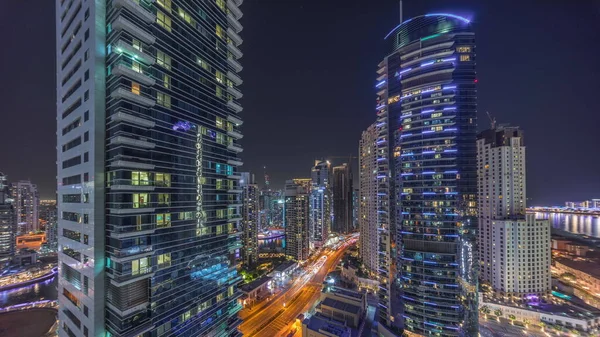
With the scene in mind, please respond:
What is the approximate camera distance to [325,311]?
183 feet

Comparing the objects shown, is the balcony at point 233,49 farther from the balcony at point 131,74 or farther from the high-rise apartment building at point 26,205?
the high-rise apartment building at point 26,205

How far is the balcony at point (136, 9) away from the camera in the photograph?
2164cm

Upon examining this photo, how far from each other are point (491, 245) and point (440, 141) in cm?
5016

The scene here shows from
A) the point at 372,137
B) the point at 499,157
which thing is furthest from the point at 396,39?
the point at 499,157

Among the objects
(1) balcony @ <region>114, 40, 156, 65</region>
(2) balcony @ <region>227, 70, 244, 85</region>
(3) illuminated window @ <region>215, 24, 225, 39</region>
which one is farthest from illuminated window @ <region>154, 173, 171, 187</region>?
(3) illuminated window @ <region>215, 24, 225, 39</region>

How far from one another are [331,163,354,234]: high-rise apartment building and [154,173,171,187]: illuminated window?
152 m

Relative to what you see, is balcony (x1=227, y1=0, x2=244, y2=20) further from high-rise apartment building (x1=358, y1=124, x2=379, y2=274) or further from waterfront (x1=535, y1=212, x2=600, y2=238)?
waterfront (x1=535, y1=212, x2=600, y2=238)

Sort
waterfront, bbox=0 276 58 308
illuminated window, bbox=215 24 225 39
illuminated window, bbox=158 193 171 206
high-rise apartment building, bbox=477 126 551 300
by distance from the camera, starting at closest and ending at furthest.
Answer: illuminated window, bbox=158 193 171 206, illuminated window, bbox=215 24 225 39, high-rise apartment building, bbox=477 126 551 300, waterfront, bbox=0 276 58 308

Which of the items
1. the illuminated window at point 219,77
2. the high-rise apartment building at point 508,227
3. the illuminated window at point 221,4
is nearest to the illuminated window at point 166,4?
the illuminated window at point 219,77

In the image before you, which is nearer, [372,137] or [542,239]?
[542,239]

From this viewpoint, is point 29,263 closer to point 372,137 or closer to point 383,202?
point 383,202

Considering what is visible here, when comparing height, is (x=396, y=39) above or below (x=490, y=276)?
above

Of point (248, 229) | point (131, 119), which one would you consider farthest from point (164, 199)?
point (248, 229)

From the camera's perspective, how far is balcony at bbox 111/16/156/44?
2131 centimetres
